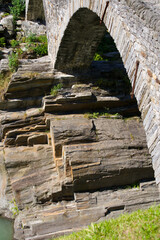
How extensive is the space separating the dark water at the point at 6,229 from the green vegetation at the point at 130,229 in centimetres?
282

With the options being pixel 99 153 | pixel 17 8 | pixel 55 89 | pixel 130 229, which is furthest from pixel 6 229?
pixel 17 8

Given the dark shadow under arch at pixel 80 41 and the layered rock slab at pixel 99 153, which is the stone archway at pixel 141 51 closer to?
the dark shadow under arch at pixel 80 41

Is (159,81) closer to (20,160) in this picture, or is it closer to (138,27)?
(138,27)

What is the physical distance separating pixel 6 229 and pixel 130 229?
4.46 m

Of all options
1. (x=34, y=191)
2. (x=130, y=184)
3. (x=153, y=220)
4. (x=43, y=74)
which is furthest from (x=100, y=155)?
(x=43, y=74)

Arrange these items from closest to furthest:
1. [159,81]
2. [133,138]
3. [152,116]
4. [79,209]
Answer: [159,81] → [152,116] → [79,209] → [133,138]

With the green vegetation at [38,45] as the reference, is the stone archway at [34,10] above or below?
above

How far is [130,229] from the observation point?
527cm

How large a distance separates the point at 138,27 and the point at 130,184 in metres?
5.16

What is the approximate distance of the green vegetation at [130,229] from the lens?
4934 millimetres

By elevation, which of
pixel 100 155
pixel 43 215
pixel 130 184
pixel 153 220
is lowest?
pixel 43 215

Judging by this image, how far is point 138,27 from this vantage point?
5.05 metres

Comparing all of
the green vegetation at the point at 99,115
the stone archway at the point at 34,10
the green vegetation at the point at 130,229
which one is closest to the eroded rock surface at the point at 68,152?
the green vegetation at the point at 99,115

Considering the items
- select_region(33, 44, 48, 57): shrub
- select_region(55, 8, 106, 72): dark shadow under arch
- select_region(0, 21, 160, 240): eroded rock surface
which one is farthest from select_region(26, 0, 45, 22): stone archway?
select_region(55, 8, 106, 72): dark shadow under arch
